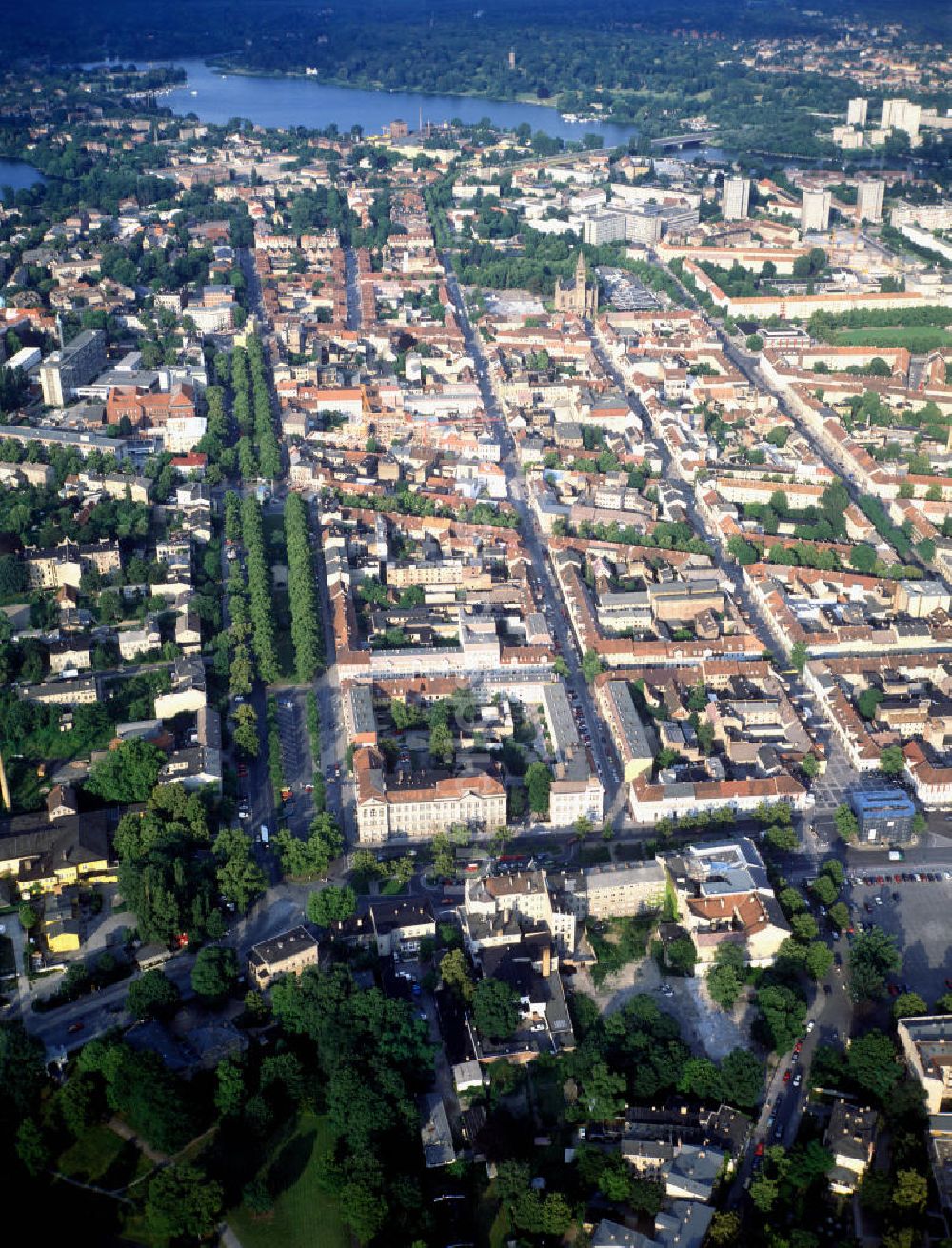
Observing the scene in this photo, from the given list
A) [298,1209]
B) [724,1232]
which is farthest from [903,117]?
[298,1209]

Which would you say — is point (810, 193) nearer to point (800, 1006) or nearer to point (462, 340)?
point (462, 340)

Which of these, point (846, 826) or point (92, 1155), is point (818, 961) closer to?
point (846, 826)

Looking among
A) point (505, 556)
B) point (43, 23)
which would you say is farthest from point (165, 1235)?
point (43, 23)

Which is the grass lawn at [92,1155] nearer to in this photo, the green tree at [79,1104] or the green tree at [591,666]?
the green tree at [79,1104]

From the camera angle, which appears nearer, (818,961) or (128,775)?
(818,961)

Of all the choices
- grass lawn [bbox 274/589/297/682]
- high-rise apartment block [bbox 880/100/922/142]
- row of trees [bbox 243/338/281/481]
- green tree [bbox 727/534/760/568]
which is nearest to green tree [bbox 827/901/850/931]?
grass lawn [bbox 274/589/297/682]

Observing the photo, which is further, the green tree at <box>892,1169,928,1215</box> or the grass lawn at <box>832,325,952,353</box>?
the grass lawn at <box>832,325,952,353</box>

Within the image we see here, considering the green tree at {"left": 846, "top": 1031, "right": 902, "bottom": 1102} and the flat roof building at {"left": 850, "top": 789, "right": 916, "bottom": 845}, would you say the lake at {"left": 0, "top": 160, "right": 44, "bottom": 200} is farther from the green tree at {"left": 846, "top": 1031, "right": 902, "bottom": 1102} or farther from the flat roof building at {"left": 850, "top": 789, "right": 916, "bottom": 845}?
the green tree at {"left": 846, "top": 1031, "right": 902, "bottom": 1102}

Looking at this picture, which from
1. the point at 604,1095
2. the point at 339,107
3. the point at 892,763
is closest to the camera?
the point at 604,1095
